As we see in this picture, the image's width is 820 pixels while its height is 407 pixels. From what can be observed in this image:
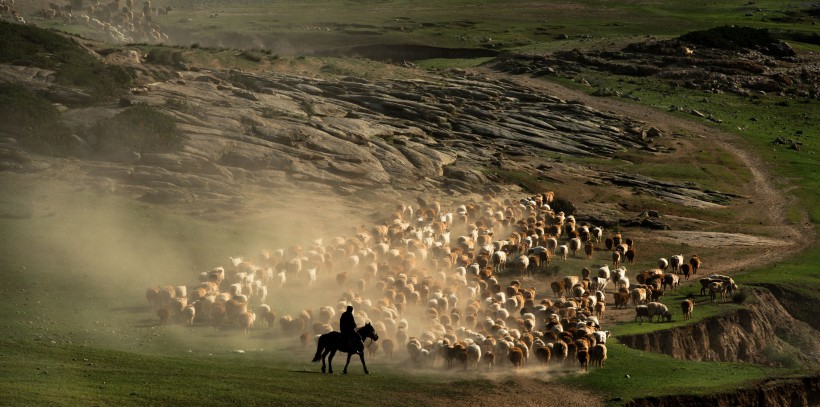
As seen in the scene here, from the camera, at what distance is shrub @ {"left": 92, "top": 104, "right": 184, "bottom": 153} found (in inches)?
2275

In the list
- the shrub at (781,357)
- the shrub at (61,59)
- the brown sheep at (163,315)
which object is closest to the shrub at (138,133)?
the shrub at (61,59)

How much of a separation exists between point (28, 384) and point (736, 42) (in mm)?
107456

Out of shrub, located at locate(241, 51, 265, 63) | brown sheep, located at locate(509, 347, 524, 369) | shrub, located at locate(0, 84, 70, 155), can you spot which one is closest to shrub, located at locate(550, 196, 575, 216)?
shrub, located at locate(0, 84, 70, 155)

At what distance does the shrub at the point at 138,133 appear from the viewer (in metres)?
57.8

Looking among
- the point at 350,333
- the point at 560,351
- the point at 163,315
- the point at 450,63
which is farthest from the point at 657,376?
the point at 450,63

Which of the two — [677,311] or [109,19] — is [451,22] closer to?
[109,19]

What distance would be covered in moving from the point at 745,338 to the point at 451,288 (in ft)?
42.4

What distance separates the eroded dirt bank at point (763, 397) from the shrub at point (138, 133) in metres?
35.1

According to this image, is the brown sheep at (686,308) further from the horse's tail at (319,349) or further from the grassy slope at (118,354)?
the horse's tail at (319,349)

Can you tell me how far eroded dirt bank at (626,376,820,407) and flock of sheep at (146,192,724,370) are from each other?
315 centimetres

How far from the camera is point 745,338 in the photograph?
43.3m

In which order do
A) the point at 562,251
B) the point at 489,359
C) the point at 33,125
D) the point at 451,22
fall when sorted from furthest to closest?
the point at 451,22
the point at 33,125
the point at 562,251
the point at 489,359

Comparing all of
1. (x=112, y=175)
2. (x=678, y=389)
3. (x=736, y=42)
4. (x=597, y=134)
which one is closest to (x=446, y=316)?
(x=678, y=389)

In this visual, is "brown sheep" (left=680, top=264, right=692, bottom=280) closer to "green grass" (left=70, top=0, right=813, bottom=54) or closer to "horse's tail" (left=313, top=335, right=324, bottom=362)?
"horse's tail" (left=313, top=335, right=324, bottom=362)
